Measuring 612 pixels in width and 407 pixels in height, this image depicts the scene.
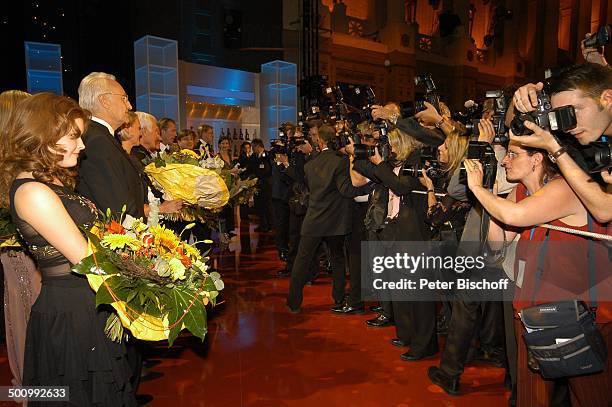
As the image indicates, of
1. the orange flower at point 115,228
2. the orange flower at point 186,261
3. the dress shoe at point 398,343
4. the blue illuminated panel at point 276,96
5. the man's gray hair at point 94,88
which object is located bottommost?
the dress shoe at point 398,343

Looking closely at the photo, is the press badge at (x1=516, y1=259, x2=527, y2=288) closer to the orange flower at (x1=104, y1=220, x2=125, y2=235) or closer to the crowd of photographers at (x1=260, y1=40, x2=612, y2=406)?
the crowd of photographers at (x1=260, y1=40, x2=612, y2=406)

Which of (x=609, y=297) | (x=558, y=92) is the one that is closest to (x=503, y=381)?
(x=609, y=297)

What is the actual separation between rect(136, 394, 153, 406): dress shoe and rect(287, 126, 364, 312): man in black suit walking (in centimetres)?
170

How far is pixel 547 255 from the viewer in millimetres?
1754

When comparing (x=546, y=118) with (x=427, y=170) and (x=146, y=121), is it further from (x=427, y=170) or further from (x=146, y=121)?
(x=146, y=121)

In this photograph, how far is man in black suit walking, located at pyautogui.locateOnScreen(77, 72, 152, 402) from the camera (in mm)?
2342

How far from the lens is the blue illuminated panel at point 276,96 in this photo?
931cm

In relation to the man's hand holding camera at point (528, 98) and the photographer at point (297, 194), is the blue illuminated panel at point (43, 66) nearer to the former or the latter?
the photographer at point (297, 194)

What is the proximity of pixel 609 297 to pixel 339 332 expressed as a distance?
2473 mm

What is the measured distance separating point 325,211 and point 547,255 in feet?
8.40

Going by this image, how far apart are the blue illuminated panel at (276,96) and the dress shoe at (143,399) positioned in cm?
697

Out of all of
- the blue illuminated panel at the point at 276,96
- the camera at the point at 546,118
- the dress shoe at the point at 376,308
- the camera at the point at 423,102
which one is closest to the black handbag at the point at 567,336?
the camera at the point at 546,118

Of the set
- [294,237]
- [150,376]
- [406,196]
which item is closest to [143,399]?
[150,376]

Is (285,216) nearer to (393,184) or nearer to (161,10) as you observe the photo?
(393,184)
